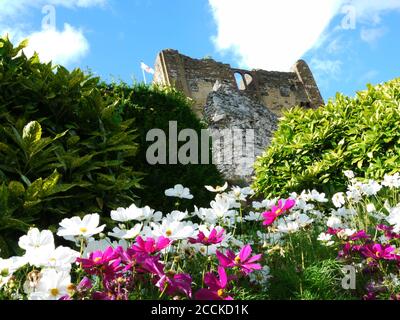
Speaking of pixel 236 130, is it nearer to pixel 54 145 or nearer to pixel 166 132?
pixel 166 132

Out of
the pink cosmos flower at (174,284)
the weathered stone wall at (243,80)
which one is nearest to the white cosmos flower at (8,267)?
the pink cosmos flower at (174,284)

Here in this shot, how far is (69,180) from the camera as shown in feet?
12.3

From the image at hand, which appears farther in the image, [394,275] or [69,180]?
[69,180]

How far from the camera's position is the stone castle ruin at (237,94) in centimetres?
1185

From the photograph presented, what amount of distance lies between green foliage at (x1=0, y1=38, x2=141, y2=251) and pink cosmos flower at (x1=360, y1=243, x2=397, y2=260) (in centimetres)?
196

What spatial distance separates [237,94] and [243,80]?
51.1 feet

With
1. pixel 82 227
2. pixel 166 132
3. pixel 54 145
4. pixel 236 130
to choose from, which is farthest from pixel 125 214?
pixel 236 130

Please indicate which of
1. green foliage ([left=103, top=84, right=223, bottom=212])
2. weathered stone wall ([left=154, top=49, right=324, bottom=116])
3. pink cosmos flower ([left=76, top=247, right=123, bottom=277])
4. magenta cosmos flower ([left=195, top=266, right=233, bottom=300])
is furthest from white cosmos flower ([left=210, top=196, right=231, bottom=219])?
weathered stone wall ([left=154, top=49, right=324, bottom=116])

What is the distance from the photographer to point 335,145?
7141 mm
